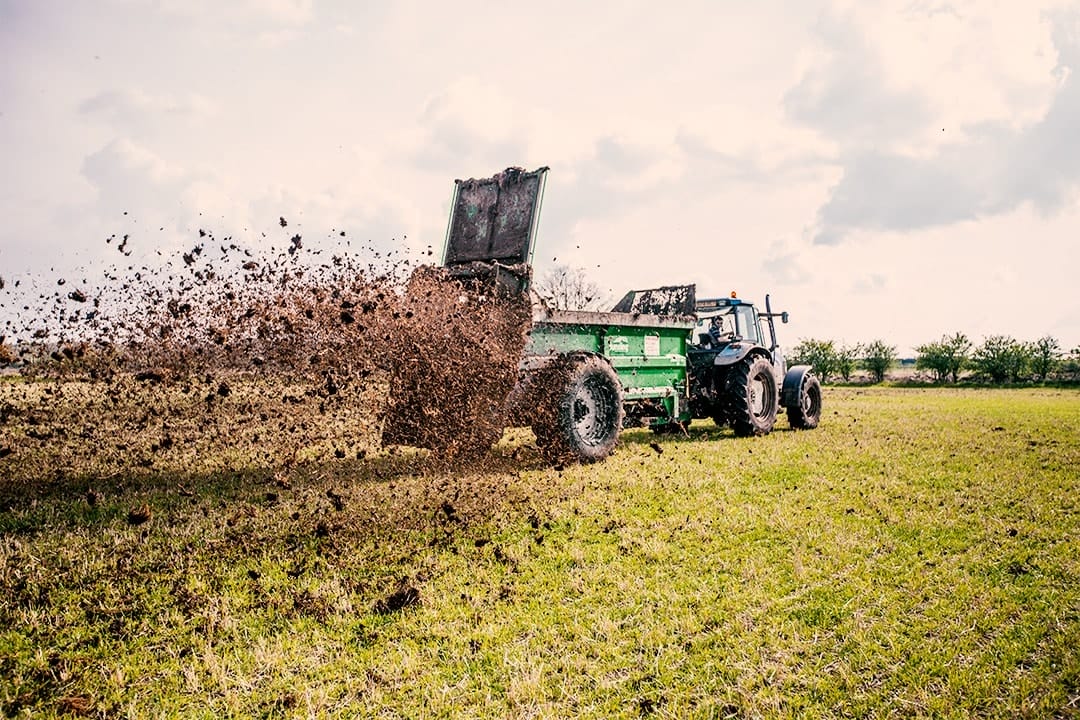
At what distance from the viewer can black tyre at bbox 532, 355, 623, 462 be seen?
26.7 feet

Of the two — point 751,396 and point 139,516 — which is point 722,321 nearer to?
point 751,396

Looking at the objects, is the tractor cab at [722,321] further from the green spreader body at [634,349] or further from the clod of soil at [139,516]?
the clod of soil at [139,516]

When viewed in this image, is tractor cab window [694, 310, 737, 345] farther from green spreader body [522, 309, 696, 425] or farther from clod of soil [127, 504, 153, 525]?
clod of soil [127, 504, 153, 525]

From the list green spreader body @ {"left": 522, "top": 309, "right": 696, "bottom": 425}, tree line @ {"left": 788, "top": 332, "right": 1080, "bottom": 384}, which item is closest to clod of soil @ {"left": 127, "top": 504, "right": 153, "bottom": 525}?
green spreader body @ {"left": 522, "top": 309, "right": 696, "bottom": 425}

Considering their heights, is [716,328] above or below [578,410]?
above

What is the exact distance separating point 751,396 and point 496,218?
4.99 m

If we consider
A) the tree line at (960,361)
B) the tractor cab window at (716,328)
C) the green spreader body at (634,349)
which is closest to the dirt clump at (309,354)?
the green spreader body at (634,349)

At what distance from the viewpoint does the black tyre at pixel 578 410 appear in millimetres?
8125

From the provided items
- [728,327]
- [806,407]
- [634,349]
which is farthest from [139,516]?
[806,407]

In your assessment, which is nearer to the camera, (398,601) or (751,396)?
(398,601)

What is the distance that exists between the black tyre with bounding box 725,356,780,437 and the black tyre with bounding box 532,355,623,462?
10.1 ft

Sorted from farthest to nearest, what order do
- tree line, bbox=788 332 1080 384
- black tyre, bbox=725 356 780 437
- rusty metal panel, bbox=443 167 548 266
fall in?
1. tree line, bbox=788 332 1080 384
2. black tyre, bbox=725 356 780 437
3. rusty metal panel, bbox=443 167 548 266

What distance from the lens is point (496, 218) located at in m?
9.28

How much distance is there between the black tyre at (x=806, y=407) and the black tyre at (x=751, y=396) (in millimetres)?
862
